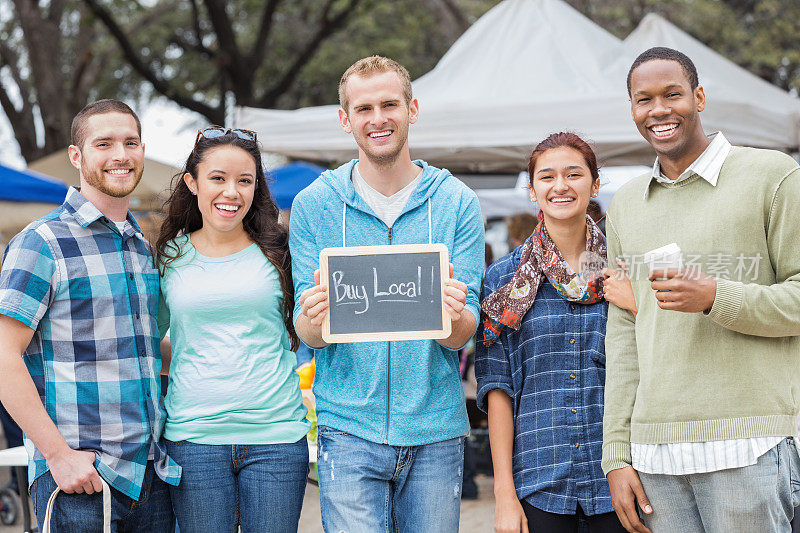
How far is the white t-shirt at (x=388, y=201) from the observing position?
9.91 ft

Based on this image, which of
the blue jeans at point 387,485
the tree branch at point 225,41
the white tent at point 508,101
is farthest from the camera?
the tree branch at point 225,41

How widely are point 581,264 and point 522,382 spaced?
0.49 meters

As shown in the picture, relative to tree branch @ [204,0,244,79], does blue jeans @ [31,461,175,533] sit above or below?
below

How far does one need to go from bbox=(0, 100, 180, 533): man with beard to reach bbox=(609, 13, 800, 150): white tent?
4.63 m

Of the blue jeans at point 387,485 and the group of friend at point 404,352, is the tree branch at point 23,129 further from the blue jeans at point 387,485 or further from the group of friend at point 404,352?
the blue jeans at point 387,485

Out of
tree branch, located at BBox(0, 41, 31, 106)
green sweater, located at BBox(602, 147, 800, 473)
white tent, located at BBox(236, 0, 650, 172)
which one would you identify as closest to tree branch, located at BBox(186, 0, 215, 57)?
tree branch, located at BBox(0, 41, 31, 106)

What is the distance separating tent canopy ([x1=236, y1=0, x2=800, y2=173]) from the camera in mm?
6191

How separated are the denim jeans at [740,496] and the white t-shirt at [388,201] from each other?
130 centimetres

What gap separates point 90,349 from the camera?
2.87 m

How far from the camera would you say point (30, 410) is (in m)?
2.72

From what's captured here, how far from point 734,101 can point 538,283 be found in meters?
4.04

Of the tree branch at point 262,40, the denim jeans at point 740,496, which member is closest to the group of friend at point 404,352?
the denim jeans at point 740,496

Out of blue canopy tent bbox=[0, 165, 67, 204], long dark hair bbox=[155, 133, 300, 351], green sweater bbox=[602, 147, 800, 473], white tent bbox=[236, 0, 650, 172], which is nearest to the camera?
green sweater bbox=[602, 147, 800, 473]

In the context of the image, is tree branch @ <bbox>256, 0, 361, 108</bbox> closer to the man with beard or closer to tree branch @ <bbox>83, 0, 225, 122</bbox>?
tree branch @ <bbox>83, 0, 225, 122</bbox>
